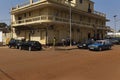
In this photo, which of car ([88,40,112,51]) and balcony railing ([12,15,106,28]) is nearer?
car ([88,40,112,51])

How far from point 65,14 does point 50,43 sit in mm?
6718

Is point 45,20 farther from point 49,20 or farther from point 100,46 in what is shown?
point 100,46

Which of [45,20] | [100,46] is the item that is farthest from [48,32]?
[100,46]

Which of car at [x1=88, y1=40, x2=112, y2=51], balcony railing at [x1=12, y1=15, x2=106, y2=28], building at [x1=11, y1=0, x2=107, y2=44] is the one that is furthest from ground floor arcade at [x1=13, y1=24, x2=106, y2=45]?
car at [x1=88, y1=40, x2=112, y2=51]

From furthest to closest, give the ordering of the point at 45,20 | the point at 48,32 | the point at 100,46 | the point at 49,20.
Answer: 1. the point at 48,32
2. the point at 45,20
3. the point at 49,20
4. the point at 100,46

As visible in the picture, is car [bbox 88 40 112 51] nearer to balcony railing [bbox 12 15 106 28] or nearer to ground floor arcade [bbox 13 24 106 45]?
balcony railing [bbox 12 15 106 28]

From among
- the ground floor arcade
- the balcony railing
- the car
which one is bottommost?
the car

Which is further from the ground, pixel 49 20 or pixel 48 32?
pixel 49 20

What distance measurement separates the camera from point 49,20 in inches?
1260

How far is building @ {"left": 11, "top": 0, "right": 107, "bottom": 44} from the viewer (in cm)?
3356

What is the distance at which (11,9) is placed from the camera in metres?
41.9

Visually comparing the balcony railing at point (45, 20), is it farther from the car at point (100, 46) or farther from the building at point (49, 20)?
the car at point (100, 46)

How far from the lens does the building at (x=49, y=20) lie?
110ft

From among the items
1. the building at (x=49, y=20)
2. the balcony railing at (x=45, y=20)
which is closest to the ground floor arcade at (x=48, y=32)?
the building at (x=49, y=20)
